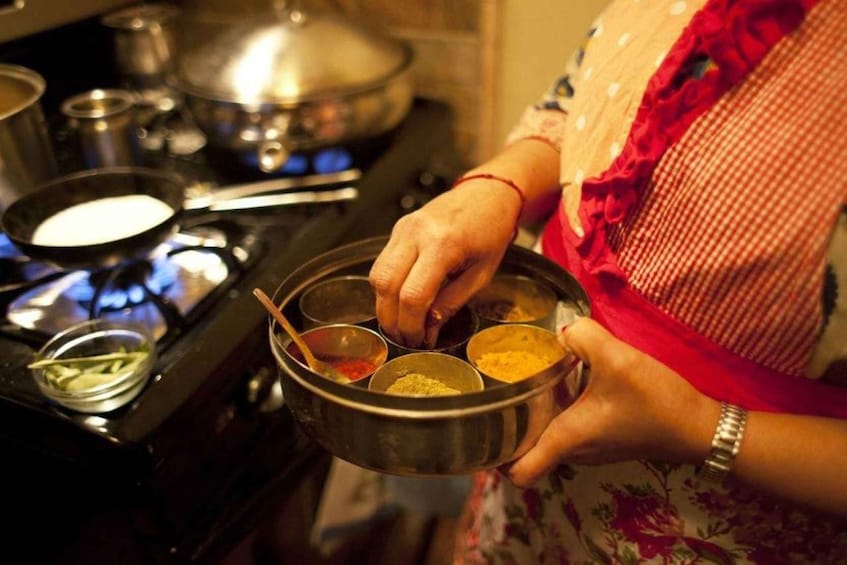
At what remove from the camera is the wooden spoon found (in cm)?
59

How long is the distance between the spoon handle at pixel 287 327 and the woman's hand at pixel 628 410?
0.72 ft

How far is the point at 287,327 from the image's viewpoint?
59 centimetres

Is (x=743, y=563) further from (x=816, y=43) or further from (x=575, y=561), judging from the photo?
(x=816, y=43)

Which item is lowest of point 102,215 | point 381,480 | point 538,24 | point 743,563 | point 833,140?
point 381,480

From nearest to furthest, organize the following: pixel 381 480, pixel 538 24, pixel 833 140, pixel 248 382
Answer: pixel 833 140, pixel 248 382, pixel 538 24, pixel 381 480

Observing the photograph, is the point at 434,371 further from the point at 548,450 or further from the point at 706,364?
the point at 706,364

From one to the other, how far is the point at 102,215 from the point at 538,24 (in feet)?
2.72

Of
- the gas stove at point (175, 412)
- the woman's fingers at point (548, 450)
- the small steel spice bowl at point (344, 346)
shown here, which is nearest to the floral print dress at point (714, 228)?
the woman's fingers at point (548, 450)

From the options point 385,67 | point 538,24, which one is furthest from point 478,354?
point 538,24

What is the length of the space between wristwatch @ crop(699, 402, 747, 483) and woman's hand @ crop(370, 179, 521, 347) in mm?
250

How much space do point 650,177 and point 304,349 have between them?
0.33 m

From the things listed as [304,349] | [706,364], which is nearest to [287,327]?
[304,349]

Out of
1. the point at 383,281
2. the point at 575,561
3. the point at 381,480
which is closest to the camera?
the point at 383,281

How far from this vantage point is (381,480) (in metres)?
1.43
